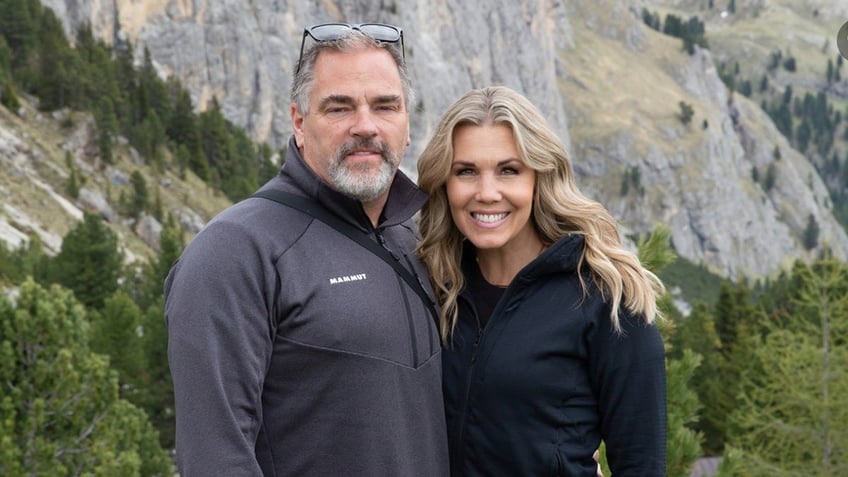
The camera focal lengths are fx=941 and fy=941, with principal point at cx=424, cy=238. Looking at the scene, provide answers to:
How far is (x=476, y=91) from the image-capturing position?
202 inches

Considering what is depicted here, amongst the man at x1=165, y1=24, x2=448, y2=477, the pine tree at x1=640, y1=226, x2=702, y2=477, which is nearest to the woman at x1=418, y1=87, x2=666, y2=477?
the man at x1=165, y1=24, x2=448, y2=477

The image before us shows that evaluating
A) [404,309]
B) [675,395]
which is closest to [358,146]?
[404,309]

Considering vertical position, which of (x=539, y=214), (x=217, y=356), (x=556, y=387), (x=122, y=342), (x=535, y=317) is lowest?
(x=122, y=342)

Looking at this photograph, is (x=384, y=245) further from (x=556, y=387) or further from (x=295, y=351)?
(x=556, y=387)

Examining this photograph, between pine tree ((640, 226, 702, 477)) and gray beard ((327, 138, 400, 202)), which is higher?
gray beard ((327, 138, 400, 202))

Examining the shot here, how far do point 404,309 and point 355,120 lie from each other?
97 centimetres

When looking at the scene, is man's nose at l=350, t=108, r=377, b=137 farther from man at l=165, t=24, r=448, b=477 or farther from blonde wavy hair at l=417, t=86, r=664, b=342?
blonde wavy hair at l=417, t=86, r=664, b=342

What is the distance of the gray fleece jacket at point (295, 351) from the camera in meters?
4.04

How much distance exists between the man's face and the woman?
45cm

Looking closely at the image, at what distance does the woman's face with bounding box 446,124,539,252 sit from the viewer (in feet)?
16.4

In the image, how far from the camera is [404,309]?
4.66 meters

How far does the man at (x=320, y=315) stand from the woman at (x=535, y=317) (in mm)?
244

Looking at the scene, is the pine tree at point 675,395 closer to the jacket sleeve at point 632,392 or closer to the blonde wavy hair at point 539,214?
the blonde wavy hair at point 539,214

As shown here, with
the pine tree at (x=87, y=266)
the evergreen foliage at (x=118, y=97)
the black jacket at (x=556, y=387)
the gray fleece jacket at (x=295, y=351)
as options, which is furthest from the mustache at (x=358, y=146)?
the evergreen foliage at (x=118, y=97)
